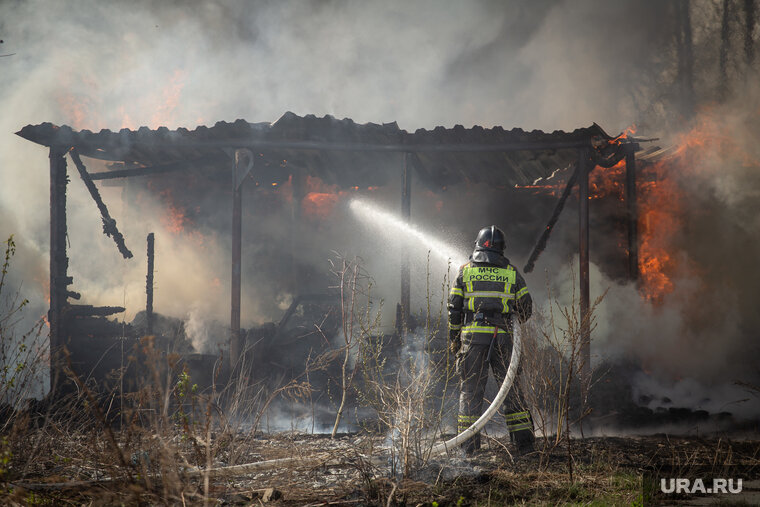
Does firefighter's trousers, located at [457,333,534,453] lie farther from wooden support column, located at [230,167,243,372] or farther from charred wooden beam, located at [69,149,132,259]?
charred wooden beam, located at [69,149,132,259]

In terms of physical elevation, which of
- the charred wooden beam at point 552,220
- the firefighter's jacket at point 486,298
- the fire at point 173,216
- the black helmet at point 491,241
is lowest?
the firefighter's jacket at point 486,298

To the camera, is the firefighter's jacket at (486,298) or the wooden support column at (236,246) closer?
the firefighter's jacket at (486,298)

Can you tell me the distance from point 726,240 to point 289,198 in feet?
32.5

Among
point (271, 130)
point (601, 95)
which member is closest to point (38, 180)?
point (271, 130)

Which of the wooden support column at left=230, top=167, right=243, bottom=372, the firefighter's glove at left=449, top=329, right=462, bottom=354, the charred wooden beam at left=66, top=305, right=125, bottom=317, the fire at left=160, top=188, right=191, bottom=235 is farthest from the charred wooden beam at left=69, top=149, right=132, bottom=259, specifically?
the firefighter's glove at left=449, top=329, right=462, bottom=354

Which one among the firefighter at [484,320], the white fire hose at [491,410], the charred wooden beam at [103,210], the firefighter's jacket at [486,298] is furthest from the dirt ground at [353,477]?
the charred wooden beam at [103,210]

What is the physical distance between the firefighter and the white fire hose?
23 centimetres

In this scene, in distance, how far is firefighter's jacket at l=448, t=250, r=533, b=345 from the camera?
16.5 ft

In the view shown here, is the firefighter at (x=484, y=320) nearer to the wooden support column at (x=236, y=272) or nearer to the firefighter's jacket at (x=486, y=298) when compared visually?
the firefighter's jacket at (x=486, y=298)

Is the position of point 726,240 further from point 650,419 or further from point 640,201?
point 650,419

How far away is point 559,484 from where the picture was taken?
3.85 metres

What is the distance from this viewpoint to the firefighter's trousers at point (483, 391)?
475 centimetres

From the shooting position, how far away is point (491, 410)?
4.36m

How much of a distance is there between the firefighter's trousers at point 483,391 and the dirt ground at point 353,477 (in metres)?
0.20
